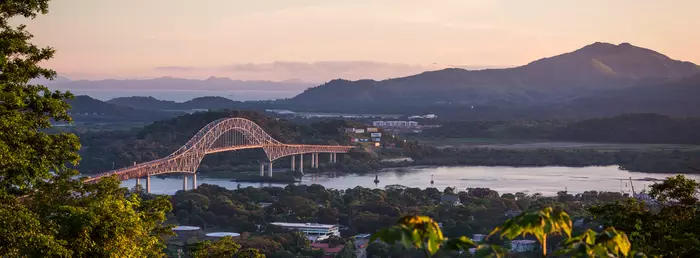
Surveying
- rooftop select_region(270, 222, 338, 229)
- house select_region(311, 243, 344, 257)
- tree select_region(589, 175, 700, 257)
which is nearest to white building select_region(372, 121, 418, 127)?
rooftop select_region(270, 222, 338, 229)

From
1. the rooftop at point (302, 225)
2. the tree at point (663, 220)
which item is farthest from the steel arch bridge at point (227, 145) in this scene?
the tree at point (663, 220)

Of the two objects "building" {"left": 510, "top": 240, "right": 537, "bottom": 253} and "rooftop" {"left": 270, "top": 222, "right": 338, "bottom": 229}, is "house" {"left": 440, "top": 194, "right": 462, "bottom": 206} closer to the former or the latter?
"rooftop" {"left": 270, "top": 222, "right": 338, "bottom": 229}

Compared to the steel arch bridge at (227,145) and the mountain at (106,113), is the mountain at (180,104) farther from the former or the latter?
the steel arch bridge at (227,145)

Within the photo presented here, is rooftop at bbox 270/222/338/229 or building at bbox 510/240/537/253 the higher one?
building at bbox 510/240/537/253

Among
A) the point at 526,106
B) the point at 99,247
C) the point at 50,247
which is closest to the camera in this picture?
the point at 50,247

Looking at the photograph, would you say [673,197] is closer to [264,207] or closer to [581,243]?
[581,243]

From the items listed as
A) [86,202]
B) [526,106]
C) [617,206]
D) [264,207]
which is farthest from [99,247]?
[526,106]
